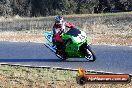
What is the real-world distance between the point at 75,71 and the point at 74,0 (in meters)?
53.1

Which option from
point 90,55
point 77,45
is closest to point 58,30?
point 77,45

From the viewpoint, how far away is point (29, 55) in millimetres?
17984

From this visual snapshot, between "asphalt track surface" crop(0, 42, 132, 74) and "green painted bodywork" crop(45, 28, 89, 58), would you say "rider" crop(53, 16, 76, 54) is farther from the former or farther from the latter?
"asphalt track surface" crop(0, 42, 132, 74)

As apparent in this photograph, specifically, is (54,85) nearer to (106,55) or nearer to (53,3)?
(106,55)

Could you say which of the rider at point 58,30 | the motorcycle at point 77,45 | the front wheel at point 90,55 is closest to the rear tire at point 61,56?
the motorcycle at point 77,45

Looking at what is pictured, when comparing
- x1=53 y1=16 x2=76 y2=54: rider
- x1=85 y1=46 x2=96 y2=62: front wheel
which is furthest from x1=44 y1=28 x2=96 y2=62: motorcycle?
x1=53 y1=16 x2=76 y2=54: rider

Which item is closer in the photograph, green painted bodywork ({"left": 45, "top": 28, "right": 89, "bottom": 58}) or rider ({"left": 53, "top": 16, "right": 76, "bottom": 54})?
green painted bodywork ({"left": 45, "top": 28, "right": 89, "bottom": 58})

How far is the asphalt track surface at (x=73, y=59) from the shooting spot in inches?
561

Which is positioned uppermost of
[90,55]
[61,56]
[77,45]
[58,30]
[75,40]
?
[58,30]

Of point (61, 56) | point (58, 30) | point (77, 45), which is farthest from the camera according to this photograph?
point (61, 56)

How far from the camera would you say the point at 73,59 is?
1627cm

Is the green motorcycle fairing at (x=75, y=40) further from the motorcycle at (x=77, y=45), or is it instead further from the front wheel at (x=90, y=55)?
the front wheel at (x=90, y=55)

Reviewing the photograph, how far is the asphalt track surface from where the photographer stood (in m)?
14.3

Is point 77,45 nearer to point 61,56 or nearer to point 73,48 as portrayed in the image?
point 73,48
